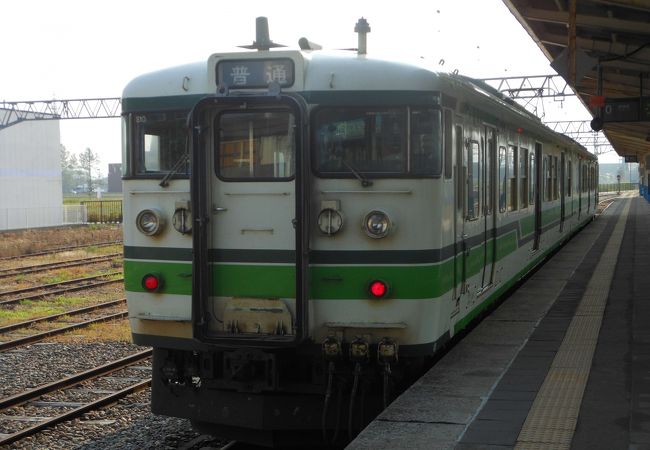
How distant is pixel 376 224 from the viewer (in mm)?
6344

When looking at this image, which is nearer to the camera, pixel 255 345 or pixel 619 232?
pixel 255 345

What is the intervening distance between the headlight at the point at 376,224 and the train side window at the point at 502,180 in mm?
3602

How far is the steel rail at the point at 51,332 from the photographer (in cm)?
1199

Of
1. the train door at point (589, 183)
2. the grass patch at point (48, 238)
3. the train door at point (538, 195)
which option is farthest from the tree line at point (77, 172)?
the train door at point (538, 195)

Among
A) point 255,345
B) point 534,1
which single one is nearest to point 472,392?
point 255,345

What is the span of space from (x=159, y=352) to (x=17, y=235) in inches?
1254

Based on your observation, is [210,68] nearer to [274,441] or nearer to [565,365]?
[274,441]

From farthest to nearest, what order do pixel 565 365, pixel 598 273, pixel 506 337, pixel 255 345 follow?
pixel 598 273 → pixel 506 337 → pixel 565 365 → pixel 255 345

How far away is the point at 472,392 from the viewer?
6656mm

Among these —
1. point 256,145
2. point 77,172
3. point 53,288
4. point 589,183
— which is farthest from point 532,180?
point 77,172

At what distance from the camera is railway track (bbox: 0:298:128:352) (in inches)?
486

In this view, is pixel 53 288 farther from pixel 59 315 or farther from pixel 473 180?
pixel 473 180

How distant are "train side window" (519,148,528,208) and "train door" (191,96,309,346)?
565cm

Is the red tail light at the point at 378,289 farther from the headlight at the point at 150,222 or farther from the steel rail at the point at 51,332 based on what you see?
the steel rail at the point at 51,332
